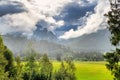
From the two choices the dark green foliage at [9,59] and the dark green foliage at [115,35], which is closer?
the dark green foliage at [115,35]

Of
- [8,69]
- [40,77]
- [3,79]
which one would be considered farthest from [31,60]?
[3,79]

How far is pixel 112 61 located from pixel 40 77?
3642 inches

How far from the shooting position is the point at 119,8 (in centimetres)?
2725

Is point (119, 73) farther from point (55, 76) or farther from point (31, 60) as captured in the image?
point (55, 76)

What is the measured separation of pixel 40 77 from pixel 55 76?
67.6ft

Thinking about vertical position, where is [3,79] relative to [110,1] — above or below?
below

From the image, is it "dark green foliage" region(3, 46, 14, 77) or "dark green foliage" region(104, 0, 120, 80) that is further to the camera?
"dark green foliage" region(3, 46, 14, 77)

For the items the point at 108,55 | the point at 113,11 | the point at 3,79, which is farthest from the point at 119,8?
the point at 3,79

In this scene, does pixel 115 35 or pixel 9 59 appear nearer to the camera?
pixel 115 35

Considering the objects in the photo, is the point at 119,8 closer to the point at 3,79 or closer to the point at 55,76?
the point at 3,79

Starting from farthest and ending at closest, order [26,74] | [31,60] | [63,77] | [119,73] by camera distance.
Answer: [63,77] < [31,60] < [26,74] < [119,73]

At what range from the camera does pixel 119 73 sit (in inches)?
1069

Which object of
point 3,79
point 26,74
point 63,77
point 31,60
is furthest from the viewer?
point 63,77

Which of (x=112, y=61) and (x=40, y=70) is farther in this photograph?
(x=40, y=70)
